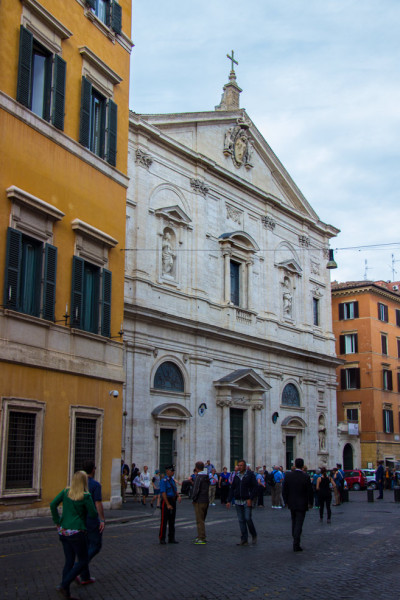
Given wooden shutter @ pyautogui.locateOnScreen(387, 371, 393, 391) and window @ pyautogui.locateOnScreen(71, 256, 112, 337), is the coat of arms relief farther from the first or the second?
wooden shutter @ pyautogui.locateOnScreen(387, 371, 393, 391)

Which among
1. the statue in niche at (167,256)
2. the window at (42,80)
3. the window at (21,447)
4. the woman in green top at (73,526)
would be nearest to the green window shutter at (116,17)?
the window at (42,80)

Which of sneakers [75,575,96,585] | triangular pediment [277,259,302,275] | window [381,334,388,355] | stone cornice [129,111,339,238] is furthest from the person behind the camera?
window [381,334,388,355]

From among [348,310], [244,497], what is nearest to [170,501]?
[244,497]

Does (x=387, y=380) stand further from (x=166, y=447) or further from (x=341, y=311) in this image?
(x=166, y=447)

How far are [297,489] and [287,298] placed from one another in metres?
24.8

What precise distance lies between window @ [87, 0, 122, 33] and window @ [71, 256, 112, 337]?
7.50 metres

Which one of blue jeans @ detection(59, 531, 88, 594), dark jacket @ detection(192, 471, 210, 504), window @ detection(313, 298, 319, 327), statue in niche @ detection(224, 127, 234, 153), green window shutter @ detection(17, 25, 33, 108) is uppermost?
statue in niche @ detection(224, 127, 234, 153)

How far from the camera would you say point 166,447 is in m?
28.0

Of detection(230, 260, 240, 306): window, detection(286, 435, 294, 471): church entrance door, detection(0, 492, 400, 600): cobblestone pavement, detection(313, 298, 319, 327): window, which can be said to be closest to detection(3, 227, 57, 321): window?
detection(0, 492, 400, 600): cobblestone pavement

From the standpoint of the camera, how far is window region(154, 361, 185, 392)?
2806 centimetres

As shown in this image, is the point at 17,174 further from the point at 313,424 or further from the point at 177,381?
the point at 313,424

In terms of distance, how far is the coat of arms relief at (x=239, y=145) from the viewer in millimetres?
34500

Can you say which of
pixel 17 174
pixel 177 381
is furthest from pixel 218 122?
pixel 17 174

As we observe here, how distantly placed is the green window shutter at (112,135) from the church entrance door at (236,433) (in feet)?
49.6
